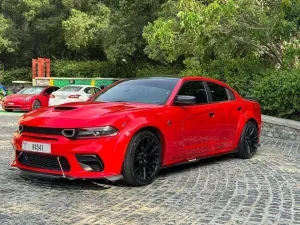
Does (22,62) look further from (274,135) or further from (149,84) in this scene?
(149,84)

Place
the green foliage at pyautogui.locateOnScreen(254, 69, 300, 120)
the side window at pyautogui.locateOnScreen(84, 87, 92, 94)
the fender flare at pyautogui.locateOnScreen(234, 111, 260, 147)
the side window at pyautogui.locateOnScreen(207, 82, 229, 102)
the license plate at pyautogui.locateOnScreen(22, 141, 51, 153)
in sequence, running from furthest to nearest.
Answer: the side window at pyautogui.locateOnScreen(84, 87, 92, 94) < the green foliage at pyautogui.locateOnScreen(254, 69, 300, 120) < the fender flare at pyautogui.locateOnScreen(234, 111, 260, 147) < the side window at pyautogui.locateOnScreen(207, 82, 229, 102) < the license plate at pyautogui.locateOnScreen(22, 141, 51, 153)

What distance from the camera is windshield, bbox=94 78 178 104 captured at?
6820mm

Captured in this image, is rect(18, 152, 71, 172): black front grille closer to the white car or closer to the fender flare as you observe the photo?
the fender flare

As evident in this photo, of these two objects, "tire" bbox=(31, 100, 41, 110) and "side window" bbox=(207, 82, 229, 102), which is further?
"tire" bbox=(31, 100, 41, 110)

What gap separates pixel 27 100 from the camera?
68.7ft

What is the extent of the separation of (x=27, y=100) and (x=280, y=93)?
12.5 metres

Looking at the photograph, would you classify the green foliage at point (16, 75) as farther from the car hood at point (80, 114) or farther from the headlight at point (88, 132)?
the headlight at point (88, 132)

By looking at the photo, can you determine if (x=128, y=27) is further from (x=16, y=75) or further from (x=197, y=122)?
(x=197, y=122)

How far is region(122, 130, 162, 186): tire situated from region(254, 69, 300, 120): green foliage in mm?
6531

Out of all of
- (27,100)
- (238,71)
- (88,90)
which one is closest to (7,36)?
(27,100)

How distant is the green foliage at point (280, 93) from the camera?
1180 centimetres

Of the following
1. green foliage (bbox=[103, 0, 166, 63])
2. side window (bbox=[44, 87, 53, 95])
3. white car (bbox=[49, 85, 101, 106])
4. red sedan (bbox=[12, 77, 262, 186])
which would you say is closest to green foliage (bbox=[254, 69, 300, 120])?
red sedan (bbox=[12, 77, 262, 186])

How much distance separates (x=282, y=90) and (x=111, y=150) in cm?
758

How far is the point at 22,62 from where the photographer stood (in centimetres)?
4525
